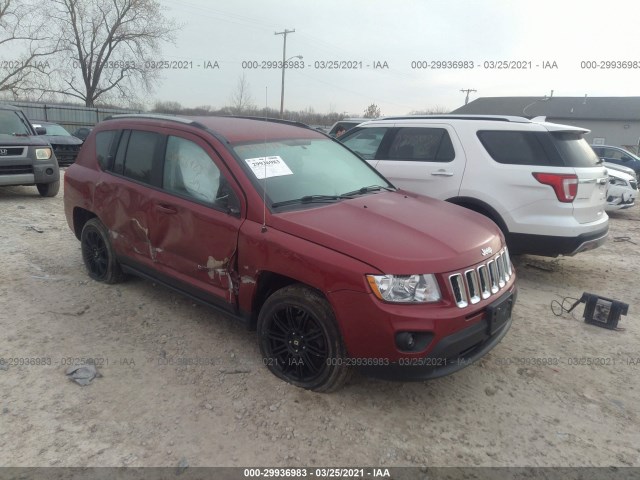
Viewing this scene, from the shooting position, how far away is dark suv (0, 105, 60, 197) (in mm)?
8516

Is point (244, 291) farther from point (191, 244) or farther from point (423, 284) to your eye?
point (423, 284)

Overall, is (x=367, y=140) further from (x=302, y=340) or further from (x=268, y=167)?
(x=302, y=340)

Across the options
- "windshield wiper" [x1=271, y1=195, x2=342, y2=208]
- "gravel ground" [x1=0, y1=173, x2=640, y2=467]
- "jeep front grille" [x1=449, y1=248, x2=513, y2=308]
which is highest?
"windshield wiper" [x1=271, y1=195, x2=342, y2=208]

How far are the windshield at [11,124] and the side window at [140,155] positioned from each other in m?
6.58

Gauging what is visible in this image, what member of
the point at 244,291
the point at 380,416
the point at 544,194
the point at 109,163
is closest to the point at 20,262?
the point at 109,163

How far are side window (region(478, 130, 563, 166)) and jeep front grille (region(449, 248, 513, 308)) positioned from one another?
6.96ft

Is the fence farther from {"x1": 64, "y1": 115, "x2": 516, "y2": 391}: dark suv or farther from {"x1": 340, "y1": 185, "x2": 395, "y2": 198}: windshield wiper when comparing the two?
{"x1": 340, "y1": 185, "x2": 395, "y2": 198}: windshield wiper

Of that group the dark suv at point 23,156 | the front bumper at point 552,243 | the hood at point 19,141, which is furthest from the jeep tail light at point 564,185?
the hood at point 19,141

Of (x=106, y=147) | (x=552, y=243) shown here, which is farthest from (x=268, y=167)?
(x=552, y=243)

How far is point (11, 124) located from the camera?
358 inches

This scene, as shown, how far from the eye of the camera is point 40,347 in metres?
3.48

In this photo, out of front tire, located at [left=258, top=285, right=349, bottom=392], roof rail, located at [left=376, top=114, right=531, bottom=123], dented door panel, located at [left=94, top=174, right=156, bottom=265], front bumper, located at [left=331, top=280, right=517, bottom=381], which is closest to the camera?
front bumper, located at [left=331, top=280, right=517, bottom=381]

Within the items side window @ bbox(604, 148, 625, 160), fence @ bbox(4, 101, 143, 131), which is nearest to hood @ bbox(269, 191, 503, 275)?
side window @ bbox(604, 148, 625, 160)

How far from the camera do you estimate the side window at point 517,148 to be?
4.88 m
